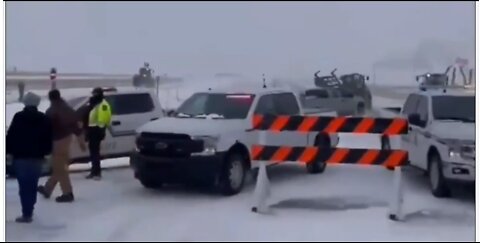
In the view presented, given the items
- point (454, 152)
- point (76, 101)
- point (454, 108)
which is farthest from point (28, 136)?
point (454, 108)

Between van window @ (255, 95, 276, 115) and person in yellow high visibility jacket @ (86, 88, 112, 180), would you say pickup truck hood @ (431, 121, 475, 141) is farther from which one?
person in yellow high visibility jacket @ (86, 88, 112, 180)

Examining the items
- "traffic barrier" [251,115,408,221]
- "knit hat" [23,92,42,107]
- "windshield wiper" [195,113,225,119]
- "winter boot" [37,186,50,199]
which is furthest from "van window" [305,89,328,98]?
"knit hat" [23,92,42,107]

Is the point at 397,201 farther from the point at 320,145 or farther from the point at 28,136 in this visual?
the point at 28,136

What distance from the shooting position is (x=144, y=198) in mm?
9883

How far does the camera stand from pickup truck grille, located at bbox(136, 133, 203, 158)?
386 inches

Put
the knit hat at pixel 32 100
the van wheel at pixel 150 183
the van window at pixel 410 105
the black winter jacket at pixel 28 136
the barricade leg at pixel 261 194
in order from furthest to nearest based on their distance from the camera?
the van window at pixel 410 105, the van wheel at pixel 150 183, the barricade leg at pixel 261 194, the knit hat at pixel 32 100, the black winter jacket at pixel 28 136

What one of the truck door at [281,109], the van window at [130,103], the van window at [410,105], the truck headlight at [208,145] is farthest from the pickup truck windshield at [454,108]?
the van window at [130,103]

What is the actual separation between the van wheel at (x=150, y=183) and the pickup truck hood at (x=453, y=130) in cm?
353

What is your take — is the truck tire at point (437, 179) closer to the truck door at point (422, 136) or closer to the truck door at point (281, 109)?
the truck door at point (422, 136)

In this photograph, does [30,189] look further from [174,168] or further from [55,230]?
[174,168]

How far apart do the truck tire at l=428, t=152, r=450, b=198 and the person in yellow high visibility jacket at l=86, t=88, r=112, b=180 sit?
4.48 metres

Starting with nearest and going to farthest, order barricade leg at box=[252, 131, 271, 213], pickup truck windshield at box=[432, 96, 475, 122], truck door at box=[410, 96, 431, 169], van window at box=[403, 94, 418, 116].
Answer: barricade leg at box=[252, 131, 271, 213], truck door at box=[410, 96, 431, 169], pickup truck windshield at box=[432, 96, 475, 122], van window at box=[403, 94, 418, 116]

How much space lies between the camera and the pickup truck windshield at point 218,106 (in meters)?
10.6

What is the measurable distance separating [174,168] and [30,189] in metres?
2.00
